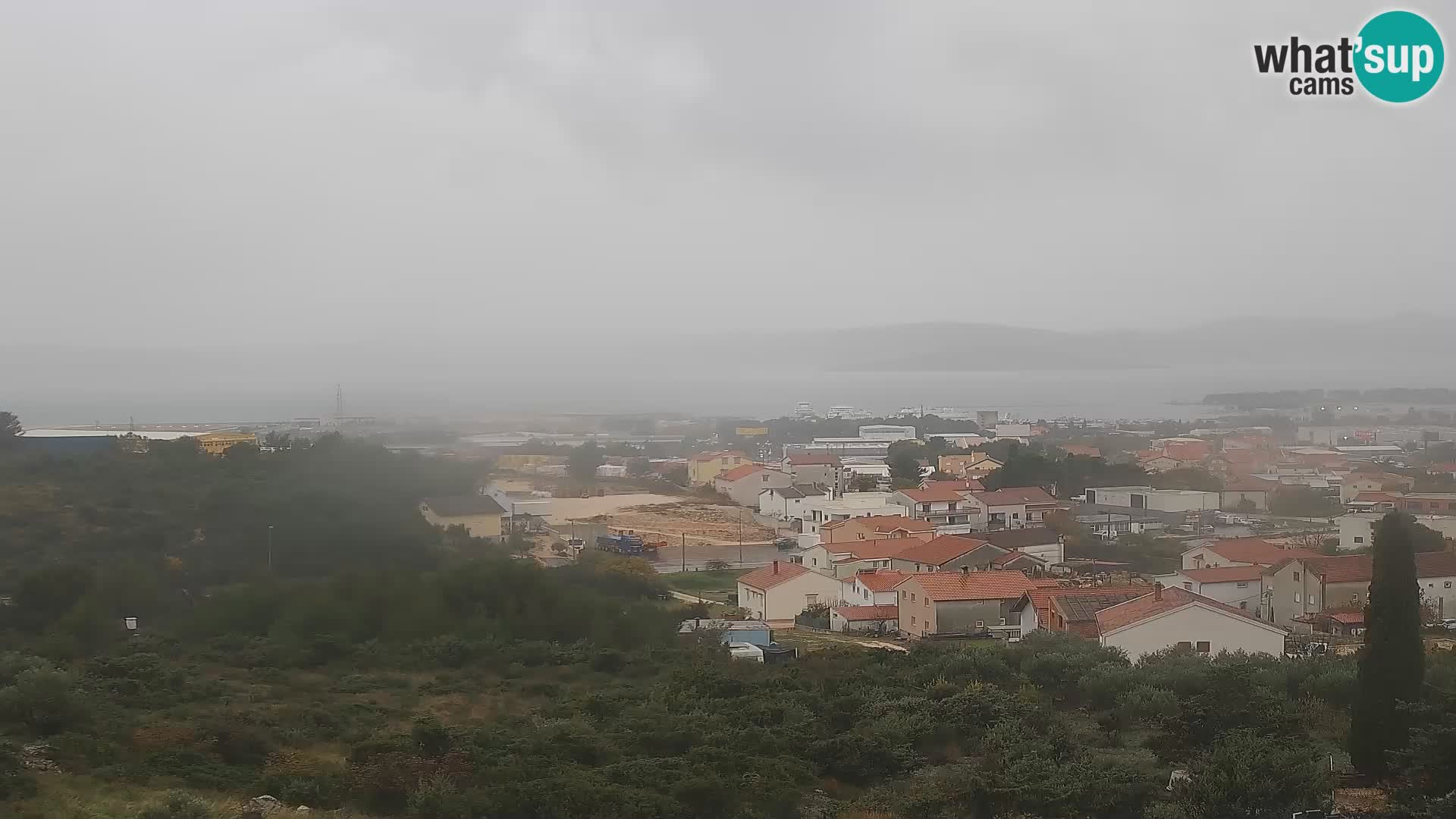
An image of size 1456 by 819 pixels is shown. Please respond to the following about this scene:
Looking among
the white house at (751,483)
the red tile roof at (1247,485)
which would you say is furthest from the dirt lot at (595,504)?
the red tile roof at (1247,485)

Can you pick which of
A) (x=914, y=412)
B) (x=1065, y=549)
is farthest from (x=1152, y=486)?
(x=914, y=412)

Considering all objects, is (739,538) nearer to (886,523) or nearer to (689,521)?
(689,521)

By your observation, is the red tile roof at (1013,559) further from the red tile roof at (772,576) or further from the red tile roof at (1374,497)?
the red tile roof at (1374,497)

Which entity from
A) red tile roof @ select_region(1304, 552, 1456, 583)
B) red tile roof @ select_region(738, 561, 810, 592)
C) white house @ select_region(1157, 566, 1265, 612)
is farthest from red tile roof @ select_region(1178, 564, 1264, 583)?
red tile roof @ select_region(738, 561, 810, 592)

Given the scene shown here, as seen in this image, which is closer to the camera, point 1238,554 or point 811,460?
point 1238,554

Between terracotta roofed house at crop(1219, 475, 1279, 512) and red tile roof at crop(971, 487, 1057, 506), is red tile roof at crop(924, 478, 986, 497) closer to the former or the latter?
red tile roof at crop(971, 487, 1057, 506)

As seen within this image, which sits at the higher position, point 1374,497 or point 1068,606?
point 1374,497

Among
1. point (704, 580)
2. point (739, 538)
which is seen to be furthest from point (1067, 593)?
point (739, 538)
